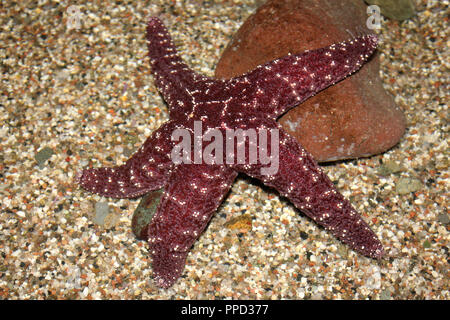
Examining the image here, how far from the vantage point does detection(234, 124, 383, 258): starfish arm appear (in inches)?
177

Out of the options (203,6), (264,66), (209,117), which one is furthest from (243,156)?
(203,6)

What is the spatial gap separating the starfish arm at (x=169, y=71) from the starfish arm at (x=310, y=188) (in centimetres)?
109

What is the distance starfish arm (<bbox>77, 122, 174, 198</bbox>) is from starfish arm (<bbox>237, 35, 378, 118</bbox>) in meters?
1.08

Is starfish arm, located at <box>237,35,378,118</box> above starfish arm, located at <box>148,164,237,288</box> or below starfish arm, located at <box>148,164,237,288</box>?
above

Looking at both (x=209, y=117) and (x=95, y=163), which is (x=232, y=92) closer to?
(x=209, y=117)

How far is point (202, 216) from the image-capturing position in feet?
15.1

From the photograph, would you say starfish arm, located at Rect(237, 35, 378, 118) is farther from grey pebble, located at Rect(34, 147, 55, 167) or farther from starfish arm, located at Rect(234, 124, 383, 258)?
grey pebble, located at Rect(34, 147, 55, 167)

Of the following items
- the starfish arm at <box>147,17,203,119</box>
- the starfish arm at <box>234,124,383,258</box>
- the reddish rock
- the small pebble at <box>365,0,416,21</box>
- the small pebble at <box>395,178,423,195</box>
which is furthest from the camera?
the small pebble at <box>365,0,416,21</box>

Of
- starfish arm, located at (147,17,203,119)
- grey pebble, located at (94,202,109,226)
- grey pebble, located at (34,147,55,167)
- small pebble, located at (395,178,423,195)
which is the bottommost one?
grey pebble, located at (94,202,109,226)

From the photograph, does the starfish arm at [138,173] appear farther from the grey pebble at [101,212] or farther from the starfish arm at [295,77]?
the starfish arm at [295,77]

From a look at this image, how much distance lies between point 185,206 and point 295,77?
1.92m

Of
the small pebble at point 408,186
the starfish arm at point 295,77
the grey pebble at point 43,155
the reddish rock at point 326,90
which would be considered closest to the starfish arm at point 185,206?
the starfish arm at point 295,77

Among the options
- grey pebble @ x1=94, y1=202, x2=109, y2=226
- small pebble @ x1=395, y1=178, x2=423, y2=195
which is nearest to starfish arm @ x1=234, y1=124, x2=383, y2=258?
small pebble @ x1=395, y1=178, x2=423, y2=195
